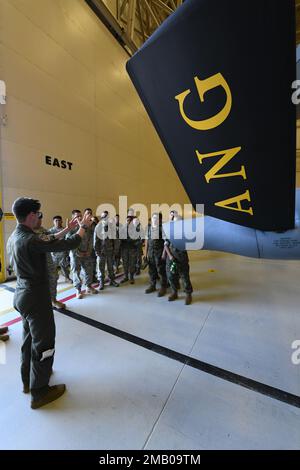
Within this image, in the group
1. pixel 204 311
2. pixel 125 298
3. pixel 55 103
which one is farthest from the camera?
pixel 55 103

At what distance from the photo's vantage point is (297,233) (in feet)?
3.50

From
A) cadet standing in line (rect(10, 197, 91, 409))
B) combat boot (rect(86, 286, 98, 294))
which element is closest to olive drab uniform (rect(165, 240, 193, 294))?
combat boot (rect(86, 286, 98, 294))

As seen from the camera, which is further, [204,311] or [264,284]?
[264,284]

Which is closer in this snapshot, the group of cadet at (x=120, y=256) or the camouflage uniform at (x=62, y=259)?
the group of cadet at (x=120, y=256)

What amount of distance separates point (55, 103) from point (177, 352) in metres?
5.94

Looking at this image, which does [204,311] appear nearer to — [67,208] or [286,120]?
[286,120]

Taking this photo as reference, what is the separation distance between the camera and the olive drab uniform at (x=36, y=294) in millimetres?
1449

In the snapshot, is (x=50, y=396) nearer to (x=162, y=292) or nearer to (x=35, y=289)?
(x=35, y=289)

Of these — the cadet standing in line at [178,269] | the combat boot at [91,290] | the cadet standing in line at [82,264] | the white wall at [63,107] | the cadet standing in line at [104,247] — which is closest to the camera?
the cadet standing in line at [178,269]

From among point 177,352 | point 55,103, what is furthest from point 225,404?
point 55,103

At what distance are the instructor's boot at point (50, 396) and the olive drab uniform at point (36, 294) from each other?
4cm

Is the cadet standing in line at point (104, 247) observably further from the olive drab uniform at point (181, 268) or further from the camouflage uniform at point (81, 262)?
the olive drab uniform at point (181, 268)

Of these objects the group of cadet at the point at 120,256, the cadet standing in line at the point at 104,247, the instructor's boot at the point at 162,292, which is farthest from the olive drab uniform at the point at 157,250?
the cadet standing in line at the point at 104,247

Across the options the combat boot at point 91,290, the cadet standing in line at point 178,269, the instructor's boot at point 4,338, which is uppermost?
the cadet standing in line at point 178,269
